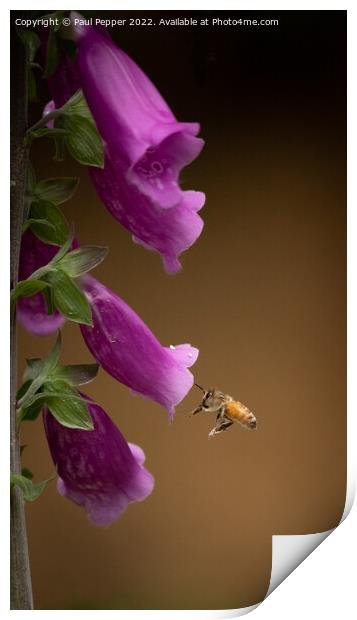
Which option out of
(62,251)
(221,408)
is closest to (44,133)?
(62,251)

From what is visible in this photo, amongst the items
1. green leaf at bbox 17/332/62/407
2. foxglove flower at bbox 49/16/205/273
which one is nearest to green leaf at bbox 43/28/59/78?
foxglove flower at bbox 49/16/205/273

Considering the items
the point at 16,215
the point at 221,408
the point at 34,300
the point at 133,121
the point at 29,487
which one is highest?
the point at 133,121

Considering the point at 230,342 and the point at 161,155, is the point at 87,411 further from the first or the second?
the point at 161,155

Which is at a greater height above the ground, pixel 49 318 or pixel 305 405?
pixel 49 318

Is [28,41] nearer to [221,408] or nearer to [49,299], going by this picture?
[49,299]

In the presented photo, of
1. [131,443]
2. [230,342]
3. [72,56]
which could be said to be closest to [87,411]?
[131,443]

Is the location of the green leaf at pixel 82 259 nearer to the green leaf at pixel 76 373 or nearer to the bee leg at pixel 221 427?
the green leaf at pixel 76 373
